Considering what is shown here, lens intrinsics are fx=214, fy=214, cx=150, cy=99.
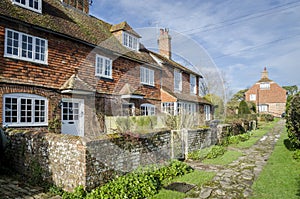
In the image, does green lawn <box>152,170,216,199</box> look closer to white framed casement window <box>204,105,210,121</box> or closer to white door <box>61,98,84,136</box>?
A: white door <box>61,98,84,136</box>

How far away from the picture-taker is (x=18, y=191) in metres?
5.89

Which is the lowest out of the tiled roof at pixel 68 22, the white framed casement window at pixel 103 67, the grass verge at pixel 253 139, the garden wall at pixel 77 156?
the grass verge at pixel 253 139

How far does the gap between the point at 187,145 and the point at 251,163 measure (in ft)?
9.24

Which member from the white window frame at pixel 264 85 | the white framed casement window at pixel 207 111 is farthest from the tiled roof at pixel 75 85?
the white window frame at pixel 264 85

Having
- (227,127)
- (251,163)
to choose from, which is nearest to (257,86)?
(227,127)

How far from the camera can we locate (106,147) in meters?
6.04

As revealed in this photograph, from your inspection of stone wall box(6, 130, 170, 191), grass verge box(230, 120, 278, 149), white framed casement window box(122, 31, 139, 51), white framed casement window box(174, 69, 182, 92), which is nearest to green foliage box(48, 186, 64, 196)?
stone wall box(6, 130, 170, 191)

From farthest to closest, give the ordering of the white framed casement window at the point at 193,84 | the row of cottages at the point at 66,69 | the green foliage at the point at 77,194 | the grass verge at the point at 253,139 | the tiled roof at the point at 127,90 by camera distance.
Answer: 1. the white framed casement window at the point at 193,84
2. the tiled roof at the point at 127,90
3. the grass verge at the point at 253,139
4. the row of cottages at the point at 66,69
5. the green foliage at the point at 77,194

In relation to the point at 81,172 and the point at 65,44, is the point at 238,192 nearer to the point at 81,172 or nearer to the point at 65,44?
the point at 81,172

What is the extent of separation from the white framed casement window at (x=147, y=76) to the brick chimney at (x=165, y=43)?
7.96m

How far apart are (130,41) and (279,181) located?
14698 millimetres

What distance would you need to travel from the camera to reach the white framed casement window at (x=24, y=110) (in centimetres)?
923

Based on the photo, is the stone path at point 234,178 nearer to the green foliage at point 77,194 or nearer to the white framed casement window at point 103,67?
the green foliage at point 77,194

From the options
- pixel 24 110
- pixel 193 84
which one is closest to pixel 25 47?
pixel 24 110
